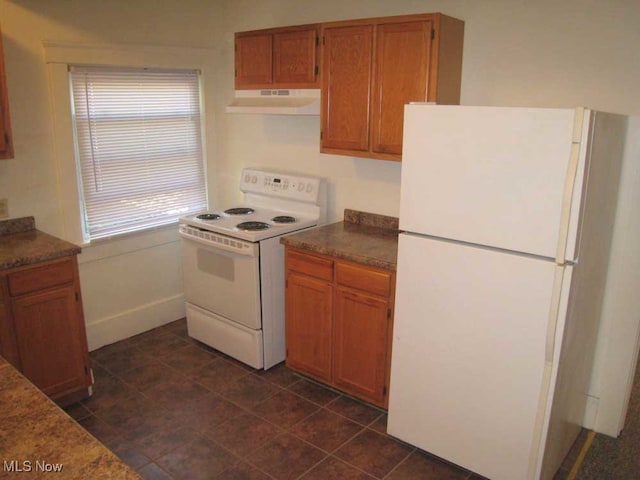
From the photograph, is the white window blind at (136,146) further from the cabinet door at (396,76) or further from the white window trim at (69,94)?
the cabinet door at (396,76)

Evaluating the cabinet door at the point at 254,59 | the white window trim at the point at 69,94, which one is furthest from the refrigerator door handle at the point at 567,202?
the white window trim at the point at 69,94

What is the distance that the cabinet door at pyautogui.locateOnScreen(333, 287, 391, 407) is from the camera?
9.35 feet

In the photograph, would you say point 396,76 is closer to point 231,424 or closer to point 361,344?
point 361,344

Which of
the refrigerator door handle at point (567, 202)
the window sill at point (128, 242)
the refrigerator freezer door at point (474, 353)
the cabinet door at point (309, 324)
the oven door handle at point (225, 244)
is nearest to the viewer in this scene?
the refrigerator door handle at point (567, 202)

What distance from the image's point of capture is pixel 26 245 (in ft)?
9.59

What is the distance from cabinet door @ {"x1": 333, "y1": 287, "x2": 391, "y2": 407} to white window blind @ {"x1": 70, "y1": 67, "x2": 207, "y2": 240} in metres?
1.81

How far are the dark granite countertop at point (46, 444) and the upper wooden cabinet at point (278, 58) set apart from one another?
7.88ft

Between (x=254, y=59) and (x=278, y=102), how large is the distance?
0.41m

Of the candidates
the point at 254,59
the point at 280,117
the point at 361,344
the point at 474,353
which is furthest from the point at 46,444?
the point at 280,117

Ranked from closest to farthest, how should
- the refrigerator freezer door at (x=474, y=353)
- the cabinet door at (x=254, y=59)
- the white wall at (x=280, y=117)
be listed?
the refrigerator freezer door at (x=474, y=353) → the white wall at (x=280, y=117) → the cabinet door at (x=254, y=59)

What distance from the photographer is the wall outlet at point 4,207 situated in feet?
10.2

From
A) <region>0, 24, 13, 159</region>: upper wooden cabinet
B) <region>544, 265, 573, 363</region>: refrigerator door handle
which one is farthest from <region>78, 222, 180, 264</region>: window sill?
<region>544, 265, 573, 363</region>: refrigerator door handle

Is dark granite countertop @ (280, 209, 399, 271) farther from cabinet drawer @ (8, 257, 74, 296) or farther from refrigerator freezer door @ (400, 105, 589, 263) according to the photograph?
cabinet drawer @ (8, 257, 74, 296)

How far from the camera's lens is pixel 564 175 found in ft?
6.27
